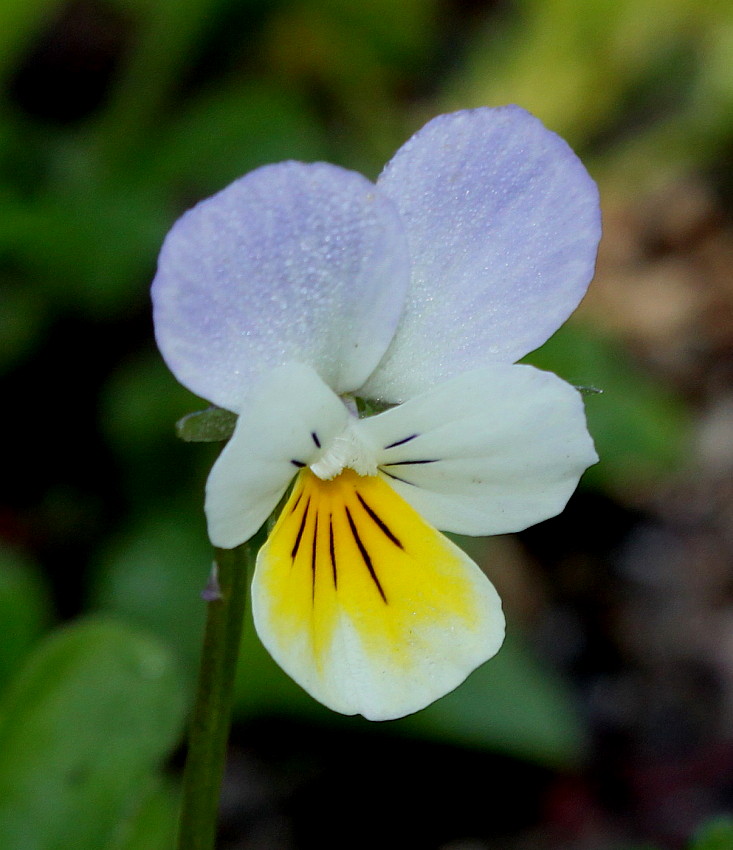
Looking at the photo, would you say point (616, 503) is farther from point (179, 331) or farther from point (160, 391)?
point (179, 331)

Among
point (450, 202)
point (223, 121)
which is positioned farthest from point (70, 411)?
point (450, 202)

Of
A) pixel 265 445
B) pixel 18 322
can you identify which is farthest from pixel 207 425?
pixel 18 322

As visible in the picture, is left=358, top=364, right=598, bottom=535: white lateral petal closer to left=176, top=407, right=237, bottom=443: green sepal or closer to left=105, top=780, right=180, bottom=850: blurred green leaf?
left=176, top=407, right=237, bottom=443: green sepal

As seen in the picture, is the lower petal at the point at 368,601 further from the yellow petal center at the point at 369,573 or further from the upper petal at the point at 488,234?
the upper petal at the point at 488,234

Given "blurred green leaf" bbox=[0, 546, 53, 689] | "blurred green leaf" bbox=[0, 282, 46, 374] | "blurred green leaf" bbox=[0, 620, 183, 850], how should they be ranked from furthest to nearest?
1. "blurred green leaf" bbox=[0, 282, 46, 374]
2. "blurred green leaf" bbox=[0, 546, 53, 689]
3. "blurred green leaf" bbox=[0, 620, 183, 850]

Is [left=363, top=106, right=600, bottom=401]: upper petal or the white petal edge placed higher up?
[left=363, top=106, right=600, bottom=401]: upper petal

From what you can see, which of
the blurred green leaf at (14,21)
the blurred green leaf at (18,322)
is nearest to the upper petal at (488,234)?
the blurred green leaf at (18,322)

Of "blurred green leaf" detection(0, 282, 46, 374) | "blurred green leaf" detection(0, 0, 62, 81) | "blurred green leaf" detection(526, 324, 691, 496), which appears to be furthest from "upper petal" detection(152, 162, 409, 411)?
"blurred green leaf" detection(0, 0, 62, 81)
